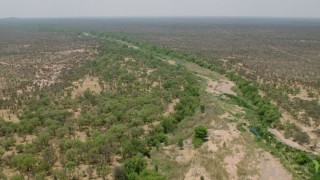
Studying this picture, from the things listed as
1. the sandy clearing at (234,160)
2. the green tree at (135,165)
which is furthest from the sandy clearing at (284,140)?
the green tree at (135,165)

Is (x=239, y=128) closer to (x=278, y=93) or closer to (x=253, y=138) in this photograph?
(x=253, y=138)

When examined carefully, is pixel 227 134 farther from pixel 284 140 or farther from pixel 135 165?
pixel 135 165

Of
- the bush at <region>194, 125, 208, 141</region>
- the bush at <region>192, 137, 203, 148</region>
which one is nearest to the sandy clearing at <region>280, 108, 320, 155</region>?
the bush at <region>194, 125, 208, 141</region>

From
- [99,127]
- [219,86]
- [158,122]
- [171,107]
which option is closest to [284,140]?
[158,122]

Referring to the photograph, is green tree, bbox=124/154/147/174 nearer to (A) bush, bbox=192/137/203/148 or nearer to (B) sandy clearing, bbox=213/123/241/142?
(A) bush, bbox=192/137/203/148

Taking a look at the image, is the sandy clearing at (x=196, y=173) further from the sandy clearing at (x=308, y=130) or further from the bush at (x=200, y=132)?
the sandy clearing at (x=308, y=130)

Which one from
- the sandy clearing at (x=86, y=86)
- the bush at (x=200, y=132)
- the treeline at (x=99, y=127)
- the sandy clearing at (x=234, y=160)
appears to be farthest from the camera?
the sandy clearing at (x=86, y=86)

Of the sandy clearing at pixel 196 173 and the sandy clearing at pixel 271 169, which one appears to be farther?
the sandy clearing at pixel 271 169

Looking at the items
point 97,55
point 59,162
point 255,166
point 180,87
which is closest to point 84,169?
point 59,162
